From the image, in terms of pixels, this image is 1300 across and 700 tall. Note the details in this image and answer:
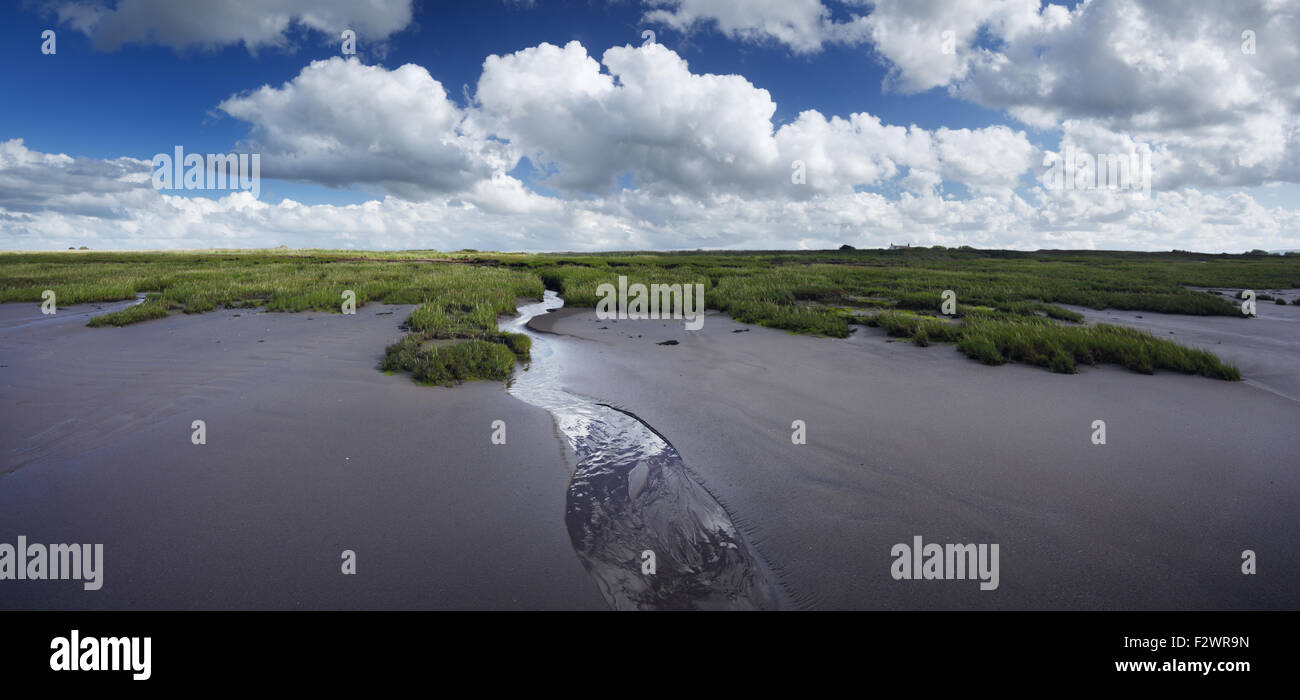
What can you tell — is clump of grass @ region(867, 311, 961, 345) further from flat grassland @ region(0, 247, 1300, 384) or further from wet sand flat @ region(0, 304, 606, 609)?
wet sand flat @ region(0, 304, 606, 609)

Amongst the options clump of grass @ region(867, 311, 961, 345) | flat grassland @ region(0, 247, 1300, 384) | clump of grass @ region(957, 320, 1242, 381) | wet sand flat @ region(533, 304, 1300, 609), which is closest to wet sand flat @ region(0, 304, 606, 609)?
wet sand flat @ region(533, 304, 1300, 609)

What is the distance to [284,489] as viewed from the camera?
5031 mm

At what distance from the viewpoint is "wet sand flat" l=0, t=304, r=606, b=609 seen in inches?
141

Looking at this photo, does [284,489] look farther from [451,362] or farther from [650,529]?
[451,362]

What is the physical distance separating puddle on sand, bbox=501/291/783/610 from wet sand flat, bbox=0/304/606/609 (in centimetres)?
26

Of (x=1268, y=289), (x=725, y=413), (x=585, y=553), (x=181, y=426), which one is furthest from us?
(x=1268, y=289)

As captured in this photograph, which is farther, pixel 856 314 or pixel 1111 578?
pixel 856 314

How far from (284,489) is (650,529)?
12.8 ft

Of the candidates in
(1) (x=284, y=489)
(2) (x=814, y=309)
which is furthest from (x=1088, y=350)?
(1) (x=284, y=489)

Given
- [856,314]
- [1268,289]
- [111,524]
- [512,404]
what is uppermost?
[1268,289]

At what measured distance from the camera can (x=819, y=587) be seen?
3.71 meters
